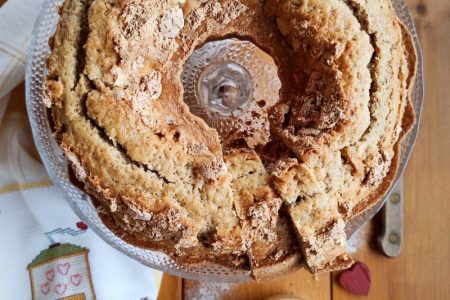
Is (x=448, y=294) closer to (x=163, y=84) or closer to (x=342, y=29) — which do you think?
(x=342, y=29)

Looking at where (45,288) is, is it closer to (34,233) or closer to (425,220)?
(34,233)

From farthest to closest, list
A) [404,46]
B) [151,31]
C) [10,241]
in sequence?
[10,241] < [404,46] < [151,31]

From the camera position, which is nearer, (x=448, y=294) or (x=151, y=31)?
(x=151, y=31)

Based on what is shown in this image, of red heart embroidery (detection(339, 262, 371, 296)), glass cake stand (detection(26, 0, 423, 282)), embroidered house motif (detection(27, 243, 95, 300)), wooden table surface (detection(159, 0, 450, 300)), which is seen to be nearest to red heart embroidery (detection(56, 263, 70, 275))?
embroidered house motif (detection(27, 243, 95, 300))

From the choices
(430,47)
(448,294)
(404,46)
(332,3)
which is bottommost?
(448,294)

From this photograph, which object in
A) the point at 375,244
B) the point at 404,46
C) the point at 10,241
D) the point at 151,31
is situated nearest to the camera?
the point at 151,31

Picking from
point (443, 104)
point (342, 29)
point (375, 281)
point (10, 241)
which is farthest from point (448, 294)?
point (10, 241)

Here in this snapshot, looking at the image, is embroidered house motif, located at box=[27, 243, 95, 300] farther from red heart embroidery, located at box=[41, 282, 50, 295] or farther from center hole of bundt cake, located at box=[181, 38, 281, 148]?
center hole of bundt cake, located at box=[181, 38, 281, 148]
